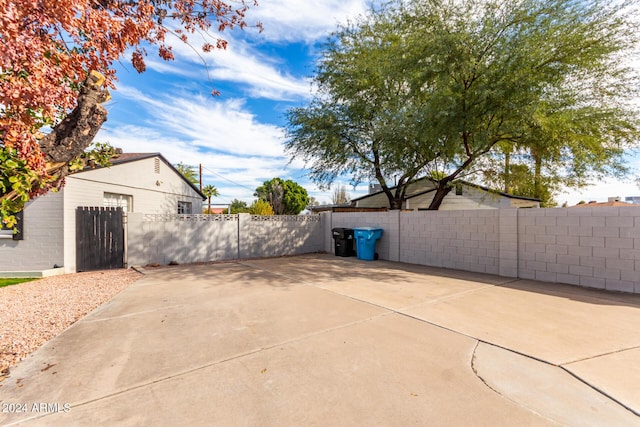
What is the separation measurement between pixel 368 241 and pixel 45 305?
26.7ft

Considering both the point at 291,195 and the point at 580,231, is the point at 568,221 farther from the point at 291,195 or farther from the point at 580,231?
the point at 291,195

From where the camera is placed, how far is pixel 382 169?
439 inches

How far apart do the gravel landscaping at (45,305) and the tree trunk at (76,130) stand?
2114mm

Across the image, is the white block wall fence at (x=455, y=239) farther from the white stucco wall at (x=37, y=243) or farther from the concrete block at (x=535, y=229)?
the white stucco wall at (x=37, y=243)

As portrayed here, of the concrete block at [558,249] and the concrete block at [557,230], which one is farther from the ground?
the concrete block at [557,230]

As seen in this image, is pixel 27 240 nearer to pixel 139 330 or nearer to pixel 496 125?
pixel 139 330

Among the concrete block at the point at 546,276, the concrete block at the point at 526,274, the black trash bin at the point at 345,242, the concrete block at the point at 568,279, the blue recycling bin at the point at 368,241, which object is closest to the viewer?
the concrete block at the point at 568,279

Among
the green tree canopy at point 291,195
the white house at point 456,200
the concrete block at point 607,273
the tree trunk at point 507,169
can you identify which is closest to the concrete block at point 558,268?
the concrete block at point 607,273

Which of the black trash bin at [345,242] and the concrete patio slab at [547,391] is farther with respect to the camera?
the black trash bin at [345,242]

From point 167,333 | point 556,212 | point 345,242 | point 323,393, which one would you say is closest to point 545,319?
point 556,212

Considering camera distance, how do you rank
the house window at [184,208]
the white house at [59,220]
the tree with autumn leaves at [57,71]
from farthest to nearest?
the house window at [184,208] → the white house at [59,220] → the tree with autumn leaves at [57,71]

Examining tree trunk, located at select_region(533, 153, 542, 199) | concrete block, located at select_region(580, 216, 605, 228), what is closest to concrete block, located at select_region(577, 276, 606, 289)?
concrete block, located at select_region(580, 216, 605, 228)

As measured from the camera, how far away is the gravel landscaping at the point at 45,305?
3.32m

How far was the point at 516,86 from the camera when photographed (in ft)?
22.0
